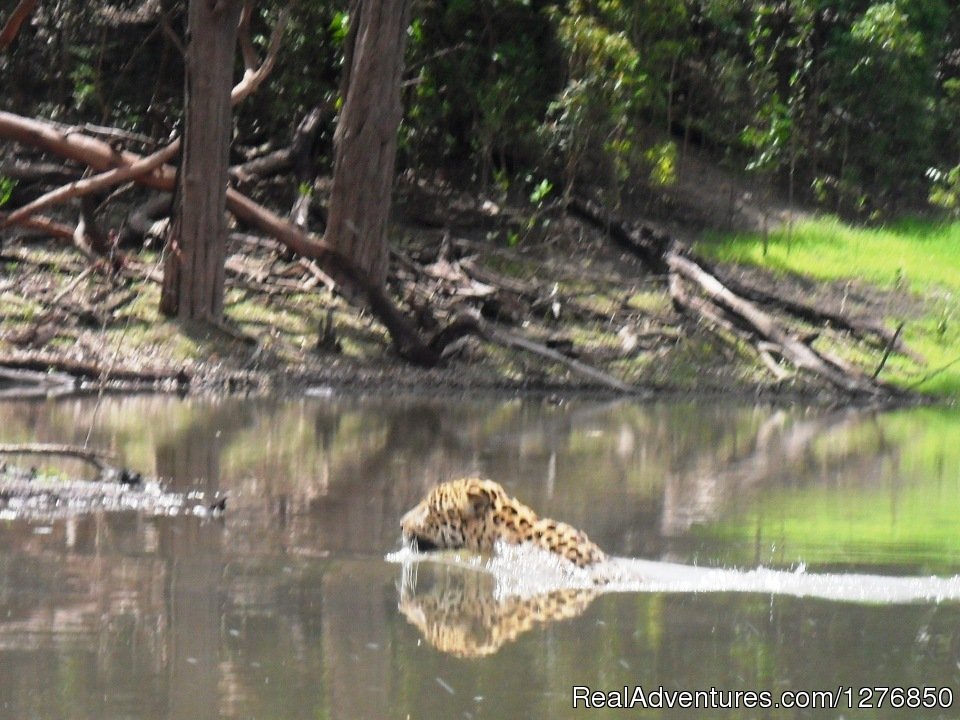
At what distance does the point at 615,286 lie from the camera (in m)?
23.5

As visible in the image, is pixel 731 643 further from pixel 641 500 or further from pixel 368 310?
pixel 368 310

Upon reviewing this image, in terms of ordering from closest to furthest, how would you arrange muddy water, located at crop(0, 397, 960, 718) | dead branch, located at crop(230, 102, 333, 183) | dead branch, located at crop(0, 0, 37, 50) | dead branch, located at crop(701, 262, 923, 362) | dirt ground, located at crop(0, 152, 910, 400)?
muddy water, located at crop(0, 397, 960, 718)
dirt ground, located at crop(0, 152, 910, 400)
dead branch, located at crop(0, 0, 37, 50)
dead branch, located at crop(701, 262, 923, 362)
dead branch, located at crop(230, 102, 333, 183)

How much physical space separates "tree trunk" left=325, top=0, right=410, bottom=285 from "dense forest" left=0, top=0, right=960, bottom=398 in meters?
0.03

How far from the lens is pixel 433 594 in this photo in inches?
310

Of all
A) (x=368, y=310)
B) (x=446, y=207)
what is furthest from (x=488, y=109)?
(x=368, y=310)

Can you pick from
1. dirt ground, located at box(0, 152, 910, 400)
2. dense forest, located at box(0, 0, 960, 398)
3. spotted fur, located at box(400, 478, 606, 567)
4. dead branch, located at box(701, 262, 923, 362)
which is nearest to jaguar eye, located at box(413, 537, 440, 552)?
spotted fur, located at box(400, 478, 606, 567)

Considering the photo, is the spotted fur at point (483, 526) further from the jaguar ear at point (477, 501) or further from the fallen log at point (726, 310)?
the fallen log at point (726, 310)

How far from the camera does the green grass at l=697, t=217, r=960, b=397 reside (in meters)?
23.0

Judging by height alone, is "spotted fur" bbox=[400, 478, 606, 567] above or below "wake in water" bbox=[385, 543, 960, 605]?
above

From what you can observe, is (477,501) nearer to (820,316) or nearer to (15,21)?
(15,21)

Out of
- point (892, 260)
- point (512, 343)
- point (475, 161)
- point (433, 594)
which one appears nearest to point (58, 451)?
point (433, 594)

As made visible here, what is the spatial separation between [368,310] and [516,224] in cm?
538

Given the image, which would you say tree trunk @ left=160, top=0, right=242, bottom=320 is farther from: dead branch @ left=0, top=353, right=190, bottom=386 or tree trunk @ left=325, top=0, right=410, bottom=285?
tree trunk @ left=325, top=0, right=410, bottom=285

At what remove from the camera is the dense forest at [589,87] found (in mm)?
25859
